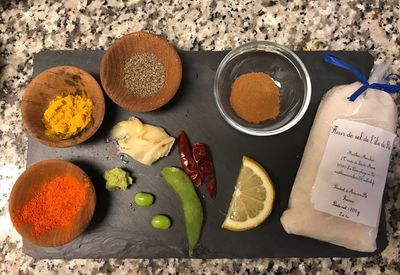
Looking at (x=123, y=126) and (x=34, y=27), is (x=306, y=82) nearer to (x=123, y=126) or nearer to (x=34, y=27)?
(x=123, y=126)

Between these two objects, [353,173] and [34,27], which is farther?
[34,27]

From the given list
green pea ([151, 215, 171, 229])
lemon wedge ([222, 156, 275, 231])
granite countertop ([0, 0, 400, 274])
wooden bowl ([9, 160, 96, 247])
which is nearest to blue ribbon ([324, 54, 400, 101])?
granite countertop ([0, 0, 400, 274])

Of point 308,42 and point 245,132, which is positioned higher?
point 308,42

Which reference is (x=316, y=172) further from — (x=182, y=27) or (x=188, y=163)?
(x=182, y=27)

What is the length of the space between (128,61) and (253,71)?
30 centimetres

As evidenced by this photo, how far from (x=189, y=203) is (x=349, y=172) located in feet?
1.19

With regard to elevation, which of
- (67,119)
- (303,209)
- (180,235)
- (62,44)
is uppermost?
(62,44)

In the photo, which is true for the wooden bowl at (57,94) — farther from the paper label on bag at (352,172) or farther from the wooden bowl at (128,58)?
the paper label on bag at (352,172)

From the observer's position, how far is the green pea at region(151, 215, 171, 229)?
3.26 feet

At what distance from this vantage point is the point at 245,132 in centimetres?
102

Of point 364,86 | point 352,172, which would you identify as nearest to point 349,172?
point 352,172

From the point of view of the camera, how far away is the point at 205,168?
1.01m

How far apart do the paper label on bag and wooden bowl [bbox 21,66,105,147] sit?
1.68ft

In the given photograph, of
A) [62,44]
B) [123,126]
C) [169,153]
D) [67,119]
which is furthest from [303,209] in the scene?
[62,44]
